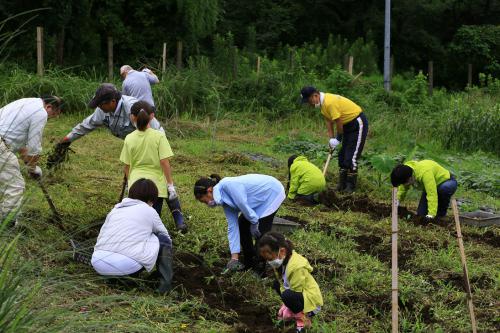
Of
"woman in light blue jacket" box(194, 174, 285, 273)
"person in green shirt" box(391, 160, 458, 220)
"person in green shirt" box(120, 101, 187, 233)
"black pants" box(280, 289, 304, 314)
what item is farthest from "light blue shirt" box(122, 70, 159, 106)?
"black pants" box(280, 289, 304, 314)

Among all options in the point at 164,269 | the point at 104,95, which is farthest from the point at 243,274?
the point at 104,95

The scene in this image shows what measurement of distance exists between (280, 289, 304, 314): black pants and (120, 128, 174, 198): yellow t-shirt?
2197mm

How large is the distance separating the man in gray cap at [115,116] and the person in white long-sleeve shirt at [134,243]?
4.53 feet

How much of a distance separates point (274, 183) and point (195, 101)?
9.39 m

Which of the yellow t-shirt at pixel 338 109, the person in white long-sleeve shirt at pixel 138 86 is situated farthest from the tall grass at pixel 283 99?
the person in white long-sleeve shirt at pixel 138 86

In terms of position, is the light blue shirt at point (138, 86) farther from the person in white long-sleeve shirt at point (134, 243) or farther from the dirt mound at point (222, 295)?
the person in white long-sleeve shirt at point (134, 243)

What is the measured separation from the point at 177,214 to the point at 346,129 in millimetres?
3489

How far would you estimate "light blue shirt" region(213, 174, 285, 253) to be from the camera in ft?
18.9

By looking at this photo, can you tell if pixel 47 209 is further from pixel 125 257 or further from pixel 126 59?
pixel 126 59

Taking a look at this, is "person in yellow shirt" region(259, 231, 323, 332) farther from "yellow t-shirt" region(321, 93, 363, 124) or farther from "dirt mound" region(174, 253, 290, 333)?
"yellow t-shirt" region(321, 93, 363, 124)

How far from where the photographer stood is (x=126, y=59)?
22.3m

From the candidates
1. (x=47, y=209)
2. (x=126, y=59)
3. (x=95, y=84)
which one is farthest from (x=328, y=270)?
(x=126, y=59)

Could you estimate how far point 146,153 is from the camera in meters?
6.61

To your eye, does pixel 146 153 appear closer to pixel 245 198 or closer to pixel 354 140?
pixel 245 198
